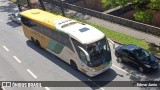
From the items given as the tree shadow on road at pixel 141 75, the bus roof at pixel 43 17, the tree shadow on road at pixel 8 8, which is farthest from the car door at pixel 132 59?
the tree shadow on road at pixel 8 8

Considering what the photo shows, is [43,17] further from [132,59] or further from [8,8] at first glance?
[8,8]

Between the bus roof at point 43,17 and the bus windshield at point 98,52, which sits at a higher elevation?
the bus roof at point 43,17

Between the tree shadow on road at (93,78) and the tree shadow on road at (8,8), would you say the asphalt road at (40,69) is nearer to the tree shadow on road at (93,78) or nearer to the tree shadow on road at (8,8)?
the tree shadow on road at (93,78)

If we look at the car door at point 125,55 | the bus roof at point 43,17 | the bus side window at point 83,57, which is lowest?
the car door at point 125,55

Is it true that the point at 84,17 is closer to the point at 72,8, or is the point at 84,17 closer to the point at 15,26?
the point at 72,8

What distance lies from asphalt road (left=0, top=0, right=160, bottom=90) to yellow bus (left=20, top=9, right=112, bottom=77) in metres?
0.82

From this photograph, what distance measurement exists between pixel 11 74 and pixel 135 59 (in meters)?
11.8

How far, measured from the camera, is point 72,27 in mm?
23250

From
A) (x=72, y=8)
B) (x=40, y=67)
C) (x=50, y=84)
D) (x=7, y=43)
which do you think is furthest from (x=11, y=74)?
(x=72, y=8)

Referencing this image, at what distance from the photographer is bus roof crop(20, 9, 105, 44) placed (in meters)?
21.3

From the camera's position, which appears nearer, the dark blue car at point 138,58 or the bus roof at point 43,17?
the dark blue car at point 138,58

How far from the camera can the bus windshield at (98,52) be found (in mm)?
20966

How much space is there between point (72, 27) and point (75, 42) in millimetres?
2011

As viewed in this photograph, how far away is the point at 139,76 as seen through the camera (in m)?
21.8
